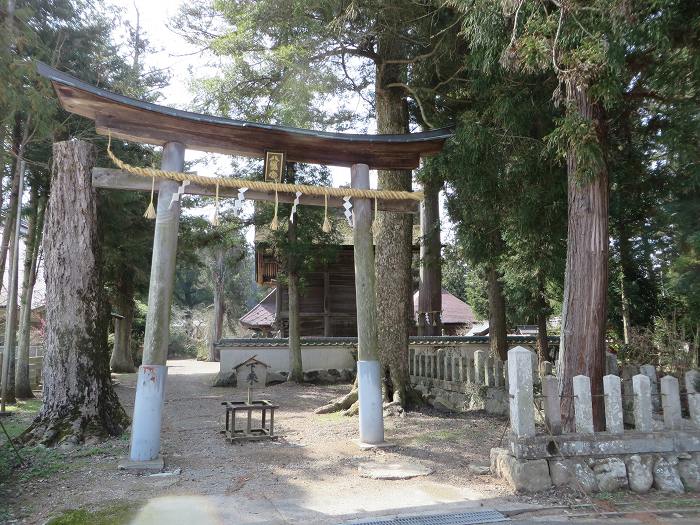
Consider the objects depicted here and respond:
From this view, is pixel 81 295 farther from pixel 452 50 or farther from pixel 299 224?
pixel 299 224

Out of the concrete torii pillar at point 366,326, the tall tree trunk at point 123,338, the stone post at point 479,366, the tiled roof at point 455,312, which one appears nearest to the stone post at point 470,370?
the stone post at point 479,366

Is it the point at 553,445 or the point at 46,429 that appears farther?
the point at 46,429

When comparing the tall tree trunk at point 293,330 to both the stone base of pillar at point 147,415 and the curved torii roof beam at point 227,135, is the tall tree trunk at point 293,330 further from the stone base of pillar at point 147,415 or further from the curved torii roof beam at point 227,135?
the stone base of pillar at point 147,415

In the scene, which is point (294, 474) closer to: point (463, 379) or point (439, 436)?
point (439, 436)

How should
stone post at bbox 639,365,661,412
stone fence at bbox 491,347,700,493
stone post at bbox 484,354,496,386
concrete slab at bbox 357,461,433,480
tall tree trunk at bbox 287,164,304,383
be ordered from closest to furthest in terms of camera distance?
1. stone fence at bbox 491,347,700,493
2. concrete slab at bbox 357,461,433,480
3. stone post at bbox 639,365,661,412
4. stone post at bbox 484,354,496,386
5. tall tree trunk at bbox 287,164,304,383

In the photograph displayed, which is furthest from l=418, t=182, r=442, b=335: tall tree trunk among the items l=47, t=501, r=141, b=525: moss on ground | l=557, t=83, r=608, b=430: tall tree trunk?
l=47, t=501, r=141, b=525: moss on ground

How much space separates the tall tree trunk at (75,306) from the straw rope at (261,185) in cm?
102

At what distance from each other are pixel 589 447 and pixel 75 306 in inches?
275

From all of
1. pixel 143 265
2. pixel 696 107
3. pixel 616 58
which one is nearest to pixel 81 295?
pixel 616 58

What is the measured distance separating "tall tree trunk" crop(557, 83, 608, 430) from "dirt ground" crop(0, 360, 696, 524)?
4.94ft

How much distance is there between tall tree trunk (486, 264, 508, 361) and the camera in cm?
1327

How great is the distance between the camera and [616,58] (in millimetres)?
5715

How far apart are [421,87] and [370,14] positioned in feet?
5.76

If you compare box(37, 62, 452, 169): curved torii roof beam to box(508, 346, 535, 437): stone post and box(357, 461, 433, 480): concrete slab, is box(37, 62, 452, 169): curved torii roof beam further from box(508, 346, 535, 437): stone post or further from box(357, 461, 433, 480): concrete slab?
box(357, 461, 433, 480): concrete slab
